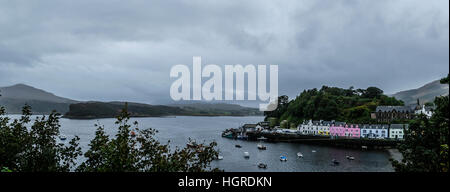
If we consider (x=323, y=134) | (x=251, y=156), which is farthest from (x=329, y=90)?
(x=251, y=156)

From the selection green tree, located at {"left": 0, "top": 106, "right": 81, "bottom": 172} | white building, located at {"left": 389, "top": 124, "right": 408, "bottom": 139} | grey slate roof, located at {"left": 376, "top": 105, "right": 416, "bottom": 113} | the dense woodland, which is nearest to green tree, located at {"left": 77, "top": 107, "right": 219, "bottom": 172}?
green tree, located at {"left": 0, "top": 106, "right": 81, "bottom": 172}

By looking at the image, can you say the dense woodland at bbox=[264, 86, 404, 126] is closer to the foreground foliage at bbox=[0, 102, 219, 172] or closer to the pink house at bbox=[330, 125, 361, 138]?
the pink house at bbox=[330, 125, 361, 138]

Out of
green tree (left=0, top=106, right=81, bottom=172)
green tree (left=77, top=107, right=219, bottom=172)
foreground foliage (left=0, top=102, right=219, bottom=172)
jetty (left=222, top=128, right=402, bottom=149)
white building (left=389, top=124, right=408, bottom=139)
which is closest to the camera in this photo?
green tree (left=77, top=107, right=219, bottom=172)

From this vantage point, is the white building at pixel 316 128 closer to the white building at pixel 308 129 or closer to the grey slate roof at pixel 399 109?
the white building at pixel 308 129

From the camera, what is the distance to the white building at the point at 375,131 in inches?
2130

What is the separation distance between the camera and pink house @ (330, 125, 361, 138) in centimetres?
5712

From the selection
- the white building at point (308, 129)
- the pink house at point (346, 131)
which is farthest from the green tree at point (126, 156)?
the white building at point (308, 129)

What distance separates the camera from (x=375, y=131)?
55.2 metres

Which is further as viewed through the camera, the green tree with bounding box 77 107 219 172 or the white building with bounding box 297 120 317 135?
the white building with bounding box 297 120 317 135

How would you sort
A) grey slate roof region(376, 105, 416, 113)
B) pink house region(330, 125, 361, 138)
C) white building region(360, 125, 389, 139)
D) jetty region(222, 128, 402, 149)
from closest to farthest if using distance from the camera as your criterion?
jetty region(222, 128, 402, 149) → white building region(360, 125, 389, 139) → pink house region(330, 125, 361, 138) → grey slate roof region(376, 105, 416, 113)

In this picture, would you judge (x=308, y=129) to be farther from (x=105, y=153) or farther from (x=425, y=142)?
(x=105, y=153)

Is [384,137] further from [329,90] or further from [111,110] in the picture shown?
[111,110]

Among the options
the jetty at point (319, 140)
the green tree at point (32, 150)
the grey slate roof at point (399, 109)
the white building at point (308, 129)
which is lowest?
the jetty at point (319, 140)
